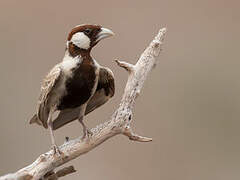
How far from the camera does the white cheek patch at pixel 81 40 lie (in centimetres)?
126

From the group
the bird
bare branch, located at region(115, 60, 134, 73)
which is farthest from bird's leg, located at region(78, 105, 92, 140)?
bare branch, located at region(115, 60, 134, 73)

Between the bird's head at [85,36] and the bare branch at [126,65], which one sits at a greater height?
the bird's head at [85,36]

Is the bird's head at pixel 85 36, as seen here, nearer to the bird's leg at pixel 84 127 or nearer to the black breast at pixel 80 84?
the black breast at pixel 80 84

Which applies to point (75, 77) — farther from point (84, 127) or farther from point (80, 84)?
point (84, 127)

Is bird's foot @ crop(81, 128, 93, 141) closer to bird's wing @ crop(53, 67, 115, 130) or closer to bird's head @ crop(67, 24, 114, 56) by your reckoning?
bird's wing @ crop(53, 67, 115, 130)

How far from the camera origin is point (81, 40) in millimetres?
1261

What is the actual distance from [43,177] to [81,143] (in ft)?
0.38

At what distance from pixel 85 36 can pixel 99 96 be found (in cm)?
18

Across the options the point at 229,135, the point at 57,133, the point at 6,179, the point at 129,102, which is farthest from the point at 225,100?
the point at 6,179

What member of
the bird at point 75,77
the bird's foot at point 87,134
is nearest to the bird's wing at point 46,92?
Answer: the bird at point 75,77

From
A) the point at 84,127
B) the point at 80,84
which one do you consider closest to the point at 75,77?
the point at 80,84

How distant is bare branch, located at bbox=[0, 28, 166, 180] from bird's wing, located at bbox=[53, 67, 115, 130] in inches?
2.2

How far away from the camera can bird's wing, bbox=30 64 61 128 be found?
4.18 feet

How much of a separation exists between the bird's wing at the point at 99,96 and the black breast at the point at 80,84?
0.20ft
